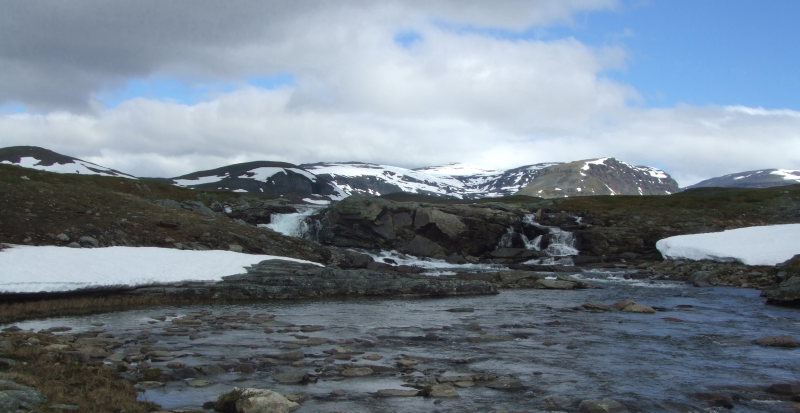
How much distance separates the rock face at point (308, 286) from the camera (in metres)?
28.9

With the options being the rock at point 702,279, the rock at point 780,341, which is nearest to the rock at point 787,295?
the rock at point 702,279

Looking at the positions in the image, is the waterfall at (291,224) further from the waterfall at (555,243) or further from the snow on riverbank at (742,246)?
the snow on riverbank at (742,246)

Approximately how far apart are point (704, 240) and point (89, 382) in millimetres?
51094

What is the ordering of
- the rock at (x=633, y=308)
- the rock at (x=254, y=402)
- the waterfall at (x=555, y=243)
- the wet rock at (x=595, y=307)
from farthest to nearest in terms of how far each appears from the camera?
the waterfall at (x=555, y=243) → the wet rock at (x=595, y=307) → the rock at (x=633, y=308) → the rock at (x=254, y=402)

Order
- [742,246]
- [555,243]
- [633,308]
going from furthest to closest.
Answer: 1. [555,243]
2. [742,246]
3. [633,308]

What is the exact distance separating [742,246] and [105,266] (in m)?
45.7

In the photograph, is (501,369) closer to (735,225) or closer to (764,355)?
(764,355)

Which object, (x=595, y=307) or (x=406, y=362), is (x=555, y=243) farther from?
(x=406, y=362)

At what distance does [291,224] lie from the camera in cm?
6575

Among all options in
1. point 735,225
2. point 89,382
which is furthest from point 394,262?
point 735,225

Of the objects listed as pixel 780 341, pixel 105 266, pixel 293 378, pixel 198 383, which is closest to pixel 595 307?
pixel 780 341

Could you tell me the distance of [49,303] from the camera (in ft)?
76.0

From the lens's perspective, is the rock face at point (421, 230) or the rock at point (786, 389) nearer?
the rock at point (786, 389)

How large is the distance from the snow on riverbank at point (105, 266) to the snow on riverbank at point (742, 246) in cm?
3534
